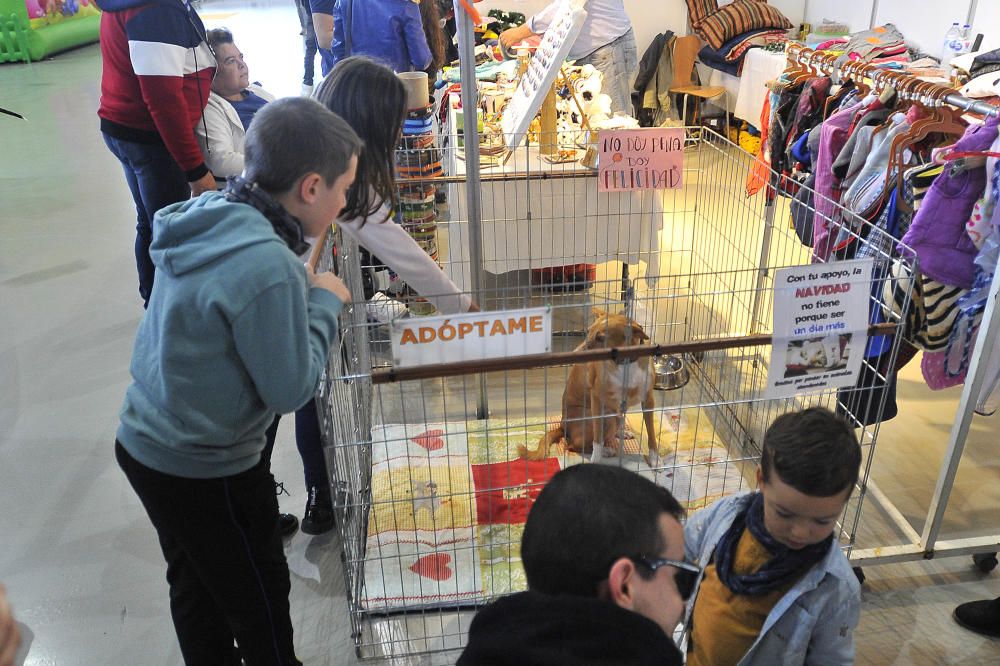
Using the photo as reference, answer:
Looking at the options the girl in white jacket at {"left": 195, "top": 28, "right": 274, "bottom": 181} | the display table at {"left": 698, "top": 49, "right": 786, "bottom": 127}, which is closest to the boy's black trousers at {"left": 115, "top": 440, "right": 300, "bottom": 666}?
the girl in white jacket at {"left": 195, "top": 28, "right": 274, "bottom": 181}

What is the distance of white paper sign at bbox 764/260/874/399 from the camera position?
148cm

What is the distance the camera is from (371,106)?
1796 mm

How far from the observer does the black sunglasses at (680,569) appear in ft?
2.77

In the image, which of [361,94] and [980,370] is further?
[980,370]

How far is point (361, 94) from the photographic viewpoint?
1.79 m

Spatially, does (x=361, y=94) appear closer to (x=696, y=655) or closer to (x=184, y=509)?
(x=184, y=509)

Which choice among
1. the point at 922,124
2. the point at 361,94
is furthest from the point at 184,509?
the point at 922,124

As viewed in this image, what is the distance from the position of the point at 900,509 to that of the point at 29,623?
2.63 meters

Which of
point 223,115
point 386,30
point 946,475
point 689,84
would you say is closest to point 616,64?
point 386,30

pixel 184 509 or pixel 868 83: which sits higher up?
pixel 868 83

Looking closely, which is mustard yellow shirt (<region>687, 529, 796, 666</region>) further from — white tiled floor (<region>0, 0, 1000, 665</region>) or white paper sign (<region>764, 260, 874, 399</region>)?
white tiled floor (<region>0, 0, 1000, 665</region>)

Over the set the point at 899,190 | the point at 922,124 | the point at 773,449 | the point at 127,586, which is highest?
the point at 922,124

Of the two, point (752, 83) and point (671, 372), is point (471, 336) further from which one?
point (752, 83)

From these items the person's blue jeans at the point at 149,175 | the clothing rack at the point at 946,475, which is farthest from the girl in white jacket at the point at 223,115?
the clothing rack at the point at 946,475
